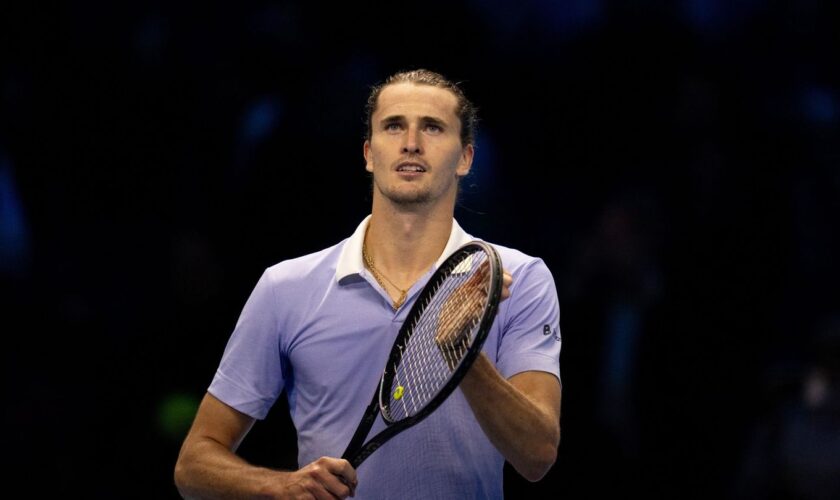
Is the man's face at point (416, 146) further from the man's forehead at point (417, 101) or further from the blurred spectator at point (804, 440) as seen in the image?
the blurred spectator at point (804, 440)

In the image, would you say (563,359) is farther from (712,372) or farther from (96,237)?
(96,237)

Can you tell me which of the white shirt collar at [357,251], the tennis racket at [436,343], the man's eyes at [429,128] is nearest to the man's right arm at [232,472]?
the tennis racket at [436,343]

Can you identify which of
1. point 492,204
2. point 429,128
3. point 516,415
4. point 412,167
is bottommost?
point 516,415

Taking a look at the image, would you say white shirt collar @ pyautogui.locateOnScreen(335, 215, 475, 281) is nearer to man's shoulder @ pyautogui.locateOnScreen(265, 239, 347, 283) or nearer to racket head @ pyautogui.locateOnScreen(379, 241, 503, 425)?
man's shoulder @ pyautogui.locateOnScreen(265, 239, 347, 283)

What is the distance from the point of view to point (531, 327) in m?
2.74

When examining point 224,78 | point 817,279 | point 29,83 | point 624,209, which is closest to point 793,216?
point 817,279

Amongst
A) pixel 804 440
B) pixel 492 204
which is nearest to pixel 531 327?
pixel 804 440

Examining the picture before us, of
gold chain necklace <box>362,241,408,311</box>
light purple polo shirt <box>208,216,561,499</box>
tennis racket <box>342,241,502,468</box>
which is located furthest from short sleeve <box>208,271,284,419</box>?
tennis racket <box>342,241,502,468</box>

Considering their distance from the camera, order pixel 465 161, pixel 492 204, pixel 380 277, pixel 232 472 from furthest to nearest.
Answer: pixel 492 204
pixel 465 161
pixel 380 277
pixel 232 472

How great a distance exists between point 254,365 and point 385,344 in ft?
1.09

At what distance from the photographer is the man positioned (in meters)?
2.66

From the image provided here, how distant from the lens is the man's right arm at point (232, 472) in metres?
2.33

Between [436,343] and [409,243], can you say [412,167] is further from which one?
[436,343]

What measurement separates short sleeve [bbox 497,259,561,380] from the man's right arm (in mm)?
536
